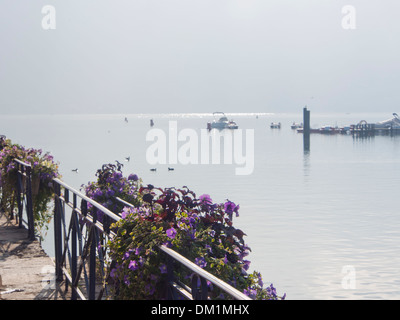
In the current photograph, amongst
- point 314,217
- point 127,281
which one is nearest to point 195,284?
point 127,281

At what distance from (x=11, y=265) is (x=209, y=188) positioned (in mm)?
31563

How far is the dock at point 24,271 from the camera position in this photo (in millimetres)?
6020

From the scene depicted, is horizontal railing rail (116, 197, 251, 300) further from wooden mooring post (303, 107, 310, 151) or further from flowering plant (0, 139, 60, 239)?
wooden mooring post (303, 107, 310, 151)

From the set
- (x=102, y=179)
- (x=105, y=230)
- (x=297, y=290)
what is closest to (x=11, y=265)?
(x=102, y=179)

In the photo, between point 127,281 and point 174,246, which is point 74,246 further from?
point 174,246

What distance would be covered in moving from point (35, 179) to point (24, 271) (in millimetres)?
2388

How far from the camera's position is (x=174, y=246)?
3.55 m

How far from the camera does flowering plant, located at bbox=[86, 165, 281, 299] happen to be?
346 cm

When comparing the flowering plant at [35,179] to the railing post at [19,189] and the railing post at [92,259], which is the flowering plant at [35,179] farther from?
the railing post at [92,259]

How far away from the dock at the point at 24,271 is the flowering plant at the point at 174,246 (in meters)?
1.98

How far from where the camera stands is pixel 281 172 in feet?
164

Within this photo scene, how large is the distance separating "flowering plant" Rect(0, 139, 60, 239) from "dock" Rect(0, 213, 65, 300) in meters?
0.48

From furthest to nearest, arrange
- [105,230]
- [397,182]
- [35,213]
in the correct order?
[397,182], [35,213], [105,230]

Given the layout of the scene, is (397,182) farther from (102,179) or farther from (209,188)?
(102,179)
